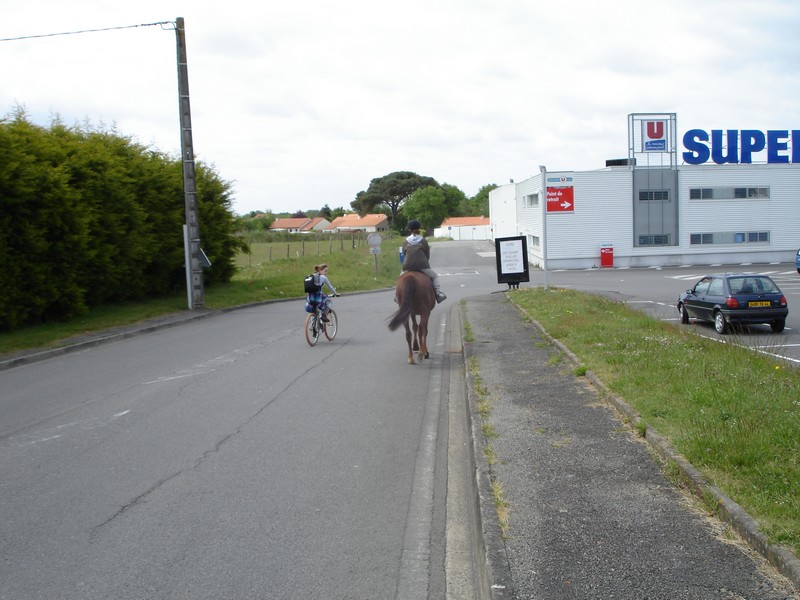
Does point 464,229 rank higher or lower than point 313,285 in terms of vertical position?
higher

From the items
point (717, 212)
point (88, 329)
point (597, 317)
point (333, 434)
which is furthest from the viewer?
point (717, 212)

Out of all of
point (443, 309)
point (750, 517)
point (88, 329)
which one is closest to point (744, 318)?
point (443, 309)

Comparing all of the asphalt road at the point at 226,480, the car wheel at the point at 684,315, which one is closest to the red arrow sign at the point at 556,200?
the car wheel at the point at 684,315

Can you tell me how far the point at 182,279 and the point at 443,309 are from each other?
9.55 meters

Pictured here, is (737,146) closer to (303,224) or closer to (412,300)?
(412,300)

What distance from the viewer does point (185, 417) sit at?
29.5 ft

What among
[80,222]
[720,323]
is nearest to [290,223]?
[80,222]

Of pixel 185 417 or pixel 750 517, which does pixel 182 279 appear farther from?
pixel 750 517

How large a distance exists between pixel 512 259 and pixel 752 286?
11.7 metres

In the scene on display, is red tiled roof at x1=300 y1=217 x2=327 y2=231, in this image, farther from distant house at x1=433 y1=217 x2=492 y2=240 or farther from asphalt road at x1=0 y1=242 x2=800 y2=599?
asphalt road at x1=0 y1=242 x2=800 y2=599

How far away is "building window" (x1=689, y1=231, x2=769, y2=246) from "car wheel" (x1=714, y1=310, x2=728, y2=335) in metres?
35.7

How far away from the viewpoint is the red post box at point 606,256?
5044cm

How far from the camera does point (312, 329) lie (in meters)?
15.3

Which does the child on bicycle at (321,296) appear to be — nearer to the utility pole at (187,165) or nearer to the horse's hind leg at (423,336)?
the horse's hind leg at (423,336)
